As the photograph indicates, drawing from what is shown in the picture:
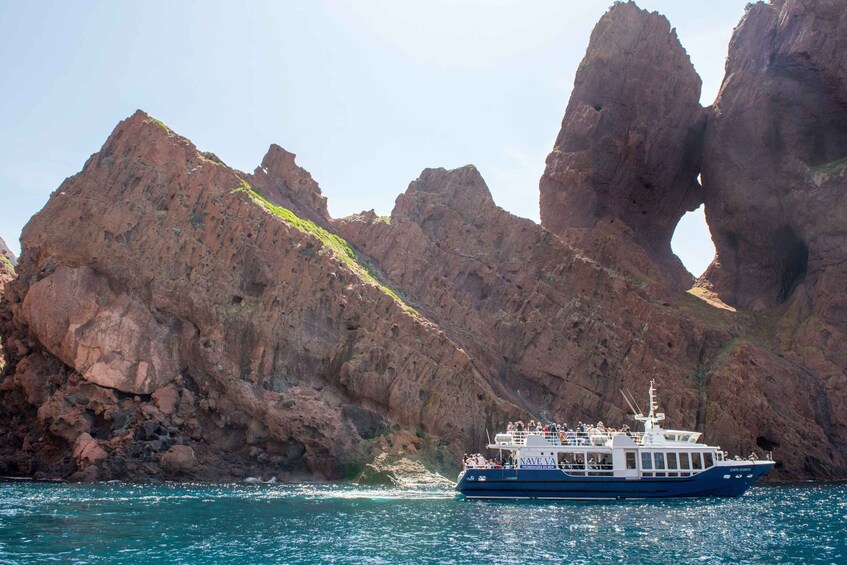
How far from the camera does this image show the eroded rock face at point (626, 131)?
313ft

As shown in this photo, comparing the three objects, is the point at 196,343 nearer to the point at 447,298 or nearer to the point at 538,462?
the point at 447,298

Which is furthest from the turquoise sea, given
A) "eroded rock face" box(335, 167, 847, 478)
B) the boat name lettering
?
"eroded rock face" box(335, 167, 847, 478)

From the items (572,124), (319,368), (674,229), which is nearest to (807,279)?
(674,229)

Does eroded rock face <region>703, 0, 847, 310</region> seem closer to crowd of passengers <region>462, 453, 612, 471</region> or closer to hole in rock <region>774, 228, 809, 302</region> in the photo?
hole in rock <region>774, 228, 809, 302</region>

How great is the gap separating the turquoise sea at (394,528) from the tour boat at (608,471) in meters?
1.37

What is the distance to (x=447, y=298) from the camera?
8488 cm

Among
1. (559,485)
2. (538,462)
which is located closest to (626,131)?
(538,462)

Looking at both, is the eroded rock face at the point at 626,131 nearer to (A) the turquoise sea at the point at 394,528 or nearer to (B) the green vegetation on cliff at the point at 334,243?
(B) the green vegetation on cliff at the point at 334,243

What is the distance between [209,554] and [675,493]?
114 feet

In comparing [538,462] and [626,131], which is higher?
[626,131]

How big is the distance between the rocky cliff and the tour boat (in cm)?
1475

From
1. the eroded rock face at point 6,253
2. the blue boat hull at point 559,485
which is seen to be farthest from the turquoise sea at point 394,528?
the eroded rock face at point 6,253

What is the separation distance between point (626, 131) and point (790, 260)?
1018 inches

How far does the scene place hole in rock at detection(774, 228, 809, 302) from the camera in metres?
91.0
